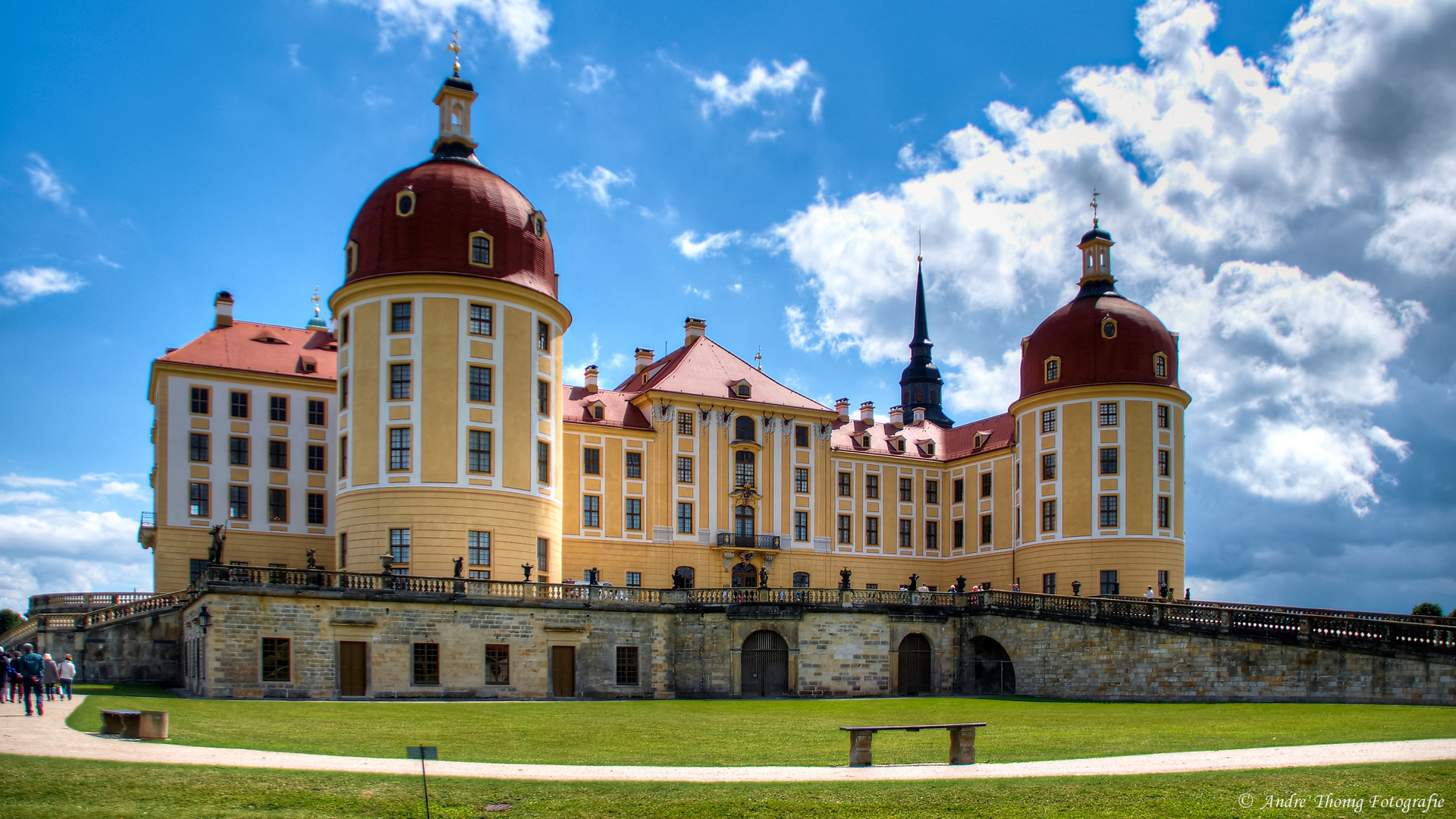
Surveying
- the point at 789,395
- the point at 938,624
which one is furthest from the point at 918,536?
the point at 938,624

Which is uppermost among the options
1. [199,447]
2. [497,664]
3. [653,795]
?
[199,447]

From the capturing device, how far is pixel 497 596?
4281cm

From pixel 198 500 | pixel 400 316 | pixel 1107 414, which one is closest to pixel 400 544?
pixel 400 316

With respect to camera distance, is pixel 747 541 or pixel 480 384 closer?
pixel 480 384

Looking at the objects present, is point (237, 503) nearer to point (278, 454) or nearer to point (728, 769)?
point (278, 454)

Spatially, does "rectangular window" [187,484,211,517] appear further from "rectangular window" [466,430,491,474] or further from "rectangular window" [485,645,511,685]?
"rectangular window" [485,645,511,685]

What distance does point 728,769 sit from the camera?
66.1ft

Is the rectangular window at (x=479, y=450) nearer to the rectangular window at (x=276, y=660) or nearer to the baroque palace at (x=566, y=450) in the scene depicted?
the baroque palace at (x=566, y=450)

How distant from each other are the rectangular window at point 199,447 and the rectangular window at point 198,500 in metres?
1.19

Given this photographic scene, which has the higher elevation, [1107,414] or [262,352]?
[262,352]

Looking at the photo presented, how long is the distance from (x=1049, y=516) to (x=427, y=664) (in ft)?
109

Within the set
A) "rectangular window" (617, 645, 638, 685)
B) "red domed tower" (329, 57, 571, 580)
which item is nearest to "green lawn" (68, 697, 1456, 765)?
"rectangular window" (617, 645, 638, 685)

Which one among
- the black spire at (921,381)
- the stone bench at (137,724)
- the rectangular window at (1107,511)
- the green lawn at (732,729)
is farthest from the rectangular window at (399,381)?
the black spire at (921,381)

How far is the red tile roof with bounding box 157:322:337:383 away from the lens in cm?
5556
